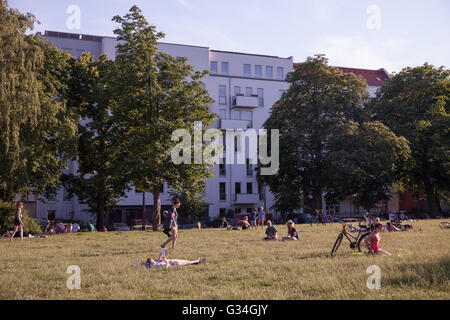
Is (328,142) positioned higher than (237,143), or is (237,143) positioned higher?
(237,143)

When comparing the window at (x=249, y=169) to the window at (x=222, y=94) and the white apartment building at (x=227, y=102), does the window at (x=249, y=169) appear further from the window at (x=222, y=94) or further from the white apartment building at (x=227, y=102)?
the window at (x=222, y=94)

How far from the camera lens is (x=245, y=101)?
63719 millimetres

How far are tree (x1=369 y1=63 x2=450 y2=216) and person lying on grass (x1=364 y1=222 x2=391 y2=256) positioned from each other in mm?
35236

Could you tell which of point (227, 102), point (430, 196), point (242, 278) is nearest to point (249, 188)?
point (227, 102)

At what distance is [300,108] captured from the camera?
1752 inches

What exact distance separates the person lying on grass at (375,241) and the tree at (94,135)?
24606 mm

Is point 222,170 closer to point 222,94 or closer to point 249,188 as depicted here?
point 249,188

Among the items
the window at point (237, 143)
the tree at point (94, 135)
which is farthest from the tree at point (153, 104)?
the window at point (237, 143)

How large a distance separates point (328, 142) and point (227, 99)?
25.2 metres

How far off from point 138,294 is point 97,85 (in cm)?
3235

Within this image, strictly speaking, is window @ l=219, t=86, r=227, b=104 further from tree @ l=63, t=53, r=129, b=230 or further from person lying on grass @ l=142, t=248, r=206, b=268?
person lying on grass @ l=142, t=248, r=206, b=268

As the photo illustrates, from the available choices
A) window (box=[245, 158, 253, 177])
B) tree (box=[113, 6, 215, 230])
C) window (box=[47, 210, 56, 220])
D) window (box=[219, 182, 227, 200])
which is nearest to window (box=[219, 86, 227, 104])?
window (box=[245, 158, 253, 177])
